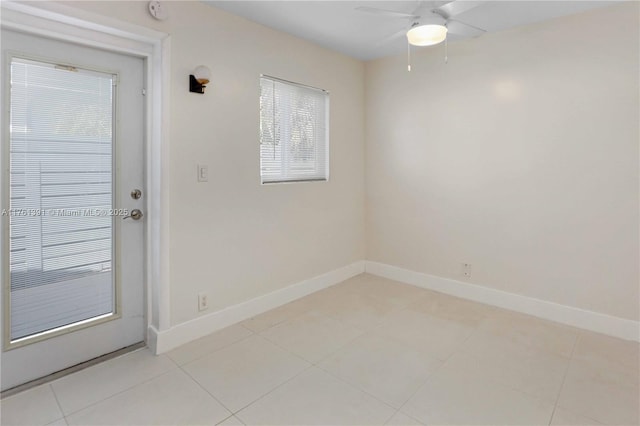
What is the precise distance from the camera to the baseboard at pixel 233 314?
2482mm

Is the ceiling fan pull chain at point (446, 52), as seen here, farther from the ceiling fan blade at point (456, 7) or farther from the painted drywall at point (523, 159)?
the ceiling fan blade at point (456, 7)

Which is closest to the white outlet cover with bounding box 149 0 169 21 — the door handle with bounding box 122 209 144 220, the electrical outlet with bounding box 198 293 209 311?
the door handle with bounding box 122 209 144 220

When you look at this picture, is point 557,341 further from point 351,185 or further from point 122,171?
point 122,171

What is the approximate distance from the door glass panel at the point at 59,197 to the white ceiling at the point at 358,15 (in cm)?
114

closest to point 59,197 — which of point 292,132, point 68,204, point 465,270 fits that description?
point 68,204

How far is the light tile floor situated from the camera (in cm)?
184

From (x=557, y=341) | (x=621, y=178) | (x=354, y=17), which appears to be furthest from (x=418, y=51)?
(x=557, y=341)

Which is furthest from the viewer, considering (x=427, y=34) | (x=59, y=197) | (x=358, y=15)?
(x=358, y=15)

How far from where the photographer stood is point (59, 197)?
2.16 meters

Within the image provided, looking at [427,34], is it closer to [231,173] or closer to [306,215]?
[231,173]

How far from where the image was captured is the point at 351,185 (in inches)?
159

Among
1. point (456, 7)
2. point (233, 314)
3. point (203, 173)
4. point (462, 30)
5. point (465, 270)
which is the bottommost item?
point (233, 314)

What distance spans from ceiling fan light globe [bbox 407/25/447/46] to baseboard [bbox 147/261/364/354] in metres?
2.29

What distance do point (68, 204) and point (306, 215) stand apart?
1928 mm
